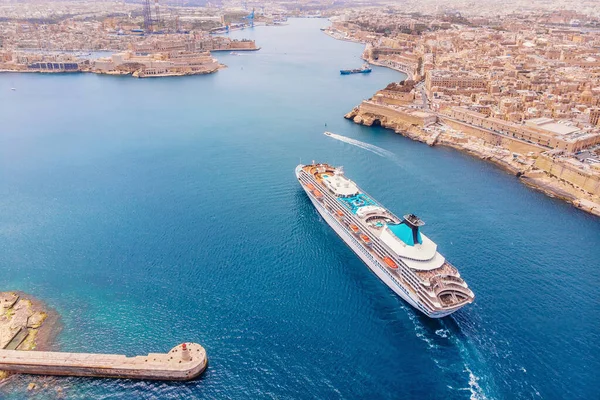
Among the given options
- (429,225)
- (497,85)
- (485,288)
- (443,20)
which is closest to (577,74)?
(497,85)

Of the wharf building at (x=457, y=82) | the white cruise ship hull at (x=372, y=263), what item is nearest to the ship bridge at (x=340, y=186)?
the white cruise ship hull at (x=372, y=263)

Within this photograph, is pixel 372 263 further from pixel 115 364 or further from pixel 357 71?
pixel 357 71

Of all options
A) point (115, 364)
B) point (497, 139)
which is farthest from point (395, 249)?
point (497, 139)

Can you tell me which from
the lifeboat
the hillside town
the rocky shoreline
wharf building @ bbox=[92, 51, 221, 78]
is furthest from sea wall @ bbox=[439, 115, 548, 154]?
wharf building @ bbox=[92, 51, 221, 78]

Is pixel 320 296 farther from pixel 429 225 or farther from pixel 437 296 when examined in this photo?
pixel 429 225

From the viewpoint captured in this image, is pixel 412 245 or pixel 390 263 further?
pixel 390 263

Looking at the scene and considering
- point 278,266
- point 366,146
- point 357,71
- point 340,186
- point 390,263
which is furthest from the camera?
point 357,71
